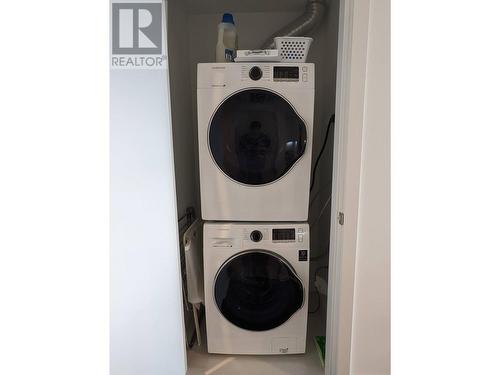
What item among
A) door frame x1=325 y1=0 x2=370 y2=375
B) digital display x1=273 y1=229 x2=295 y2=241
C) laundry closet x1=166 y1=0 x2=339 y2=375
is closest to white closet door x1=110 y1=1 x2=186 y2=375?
laundry closet x1=166 y1=0 x2=339 y2=375

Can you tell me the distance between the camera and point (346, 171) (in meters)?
1.13

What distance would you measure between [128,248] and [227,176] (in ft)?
2.03

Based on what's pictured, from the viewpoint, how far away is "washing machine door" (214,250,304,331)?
1466 mm

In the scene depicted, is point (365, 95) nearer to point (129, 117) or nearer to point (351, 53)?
point (351, 53)

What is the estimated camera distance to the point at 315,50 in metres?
1.97

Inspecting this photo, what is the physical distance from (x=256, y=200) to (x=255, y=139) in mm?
346

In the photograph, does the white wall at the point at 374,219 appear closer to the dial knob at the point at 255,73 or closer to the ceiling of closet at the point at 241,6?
the dial knob at the point at 255,73

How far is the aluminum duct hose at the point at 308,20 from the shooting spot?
1.75m

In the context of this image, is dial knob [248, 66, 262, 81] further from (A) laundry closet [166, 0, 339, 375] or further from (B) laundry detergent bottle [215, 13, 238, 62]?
(B) laundry detergent bottle [215, 13, 238, 62]

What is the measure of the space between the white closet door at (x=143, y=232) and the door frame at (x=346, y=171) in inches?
30.8

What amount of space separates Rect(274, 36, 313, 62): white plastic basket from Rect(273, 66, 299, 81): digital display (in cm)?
8

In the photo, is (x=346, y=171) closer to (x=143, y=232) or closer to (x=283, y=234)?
(x=283, y=234)

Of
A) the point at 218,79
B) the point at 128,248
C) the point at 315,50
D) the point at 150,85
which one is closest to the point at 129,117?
Answer: the point at 150,85

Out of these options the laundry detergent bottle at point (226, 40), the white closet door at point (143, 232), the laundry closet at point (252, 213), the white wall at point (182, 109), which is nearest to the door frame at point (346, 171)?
the laundry closet at point (252, 213)
